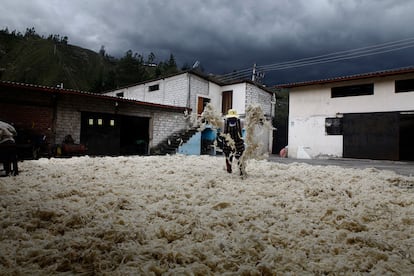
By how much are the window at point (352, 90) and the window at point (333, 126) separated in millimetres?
1387

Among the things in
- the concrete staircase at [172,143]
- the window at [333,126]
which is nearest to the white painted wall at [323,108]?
the window at [333,126]

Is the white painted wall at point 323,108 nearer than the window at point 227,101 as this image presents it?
Yes

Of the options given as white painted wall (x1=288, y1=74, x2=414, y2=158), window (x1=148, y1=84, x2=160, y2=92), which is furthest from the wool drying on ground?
window (x1=148, y1=84, x2=160, y2=92)

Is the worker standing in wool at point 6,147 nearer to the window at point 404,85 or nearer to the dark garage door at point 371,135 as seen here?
the dark garage door at point 371,135

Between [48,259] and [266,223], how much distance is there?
223 cm

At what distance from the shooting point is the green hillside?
60925 mm

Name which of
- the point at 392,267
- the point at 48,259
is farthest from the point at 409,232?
the point at 48,259

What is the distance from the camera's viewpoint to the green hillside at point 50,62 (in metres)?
60.9

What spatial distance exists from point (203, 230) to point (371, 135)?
1390 centimetres

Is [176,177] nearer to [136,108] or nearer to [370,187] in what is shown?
[370,187]

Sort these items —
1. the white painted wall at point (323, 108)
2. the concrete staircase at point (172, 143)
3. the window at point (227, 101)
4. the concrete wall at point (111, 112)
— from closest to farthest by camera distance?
the concrete wall at point (111, 112) → the white painted wall at point (323, 108) → the concrete staircase at point (172, 143) → the window at point (227, 101)

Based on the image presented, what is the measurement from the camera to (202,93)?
20000mm

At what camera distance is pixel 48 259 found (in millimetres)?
2000

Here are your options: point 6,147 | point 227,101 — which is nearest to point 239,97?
point 227,101
